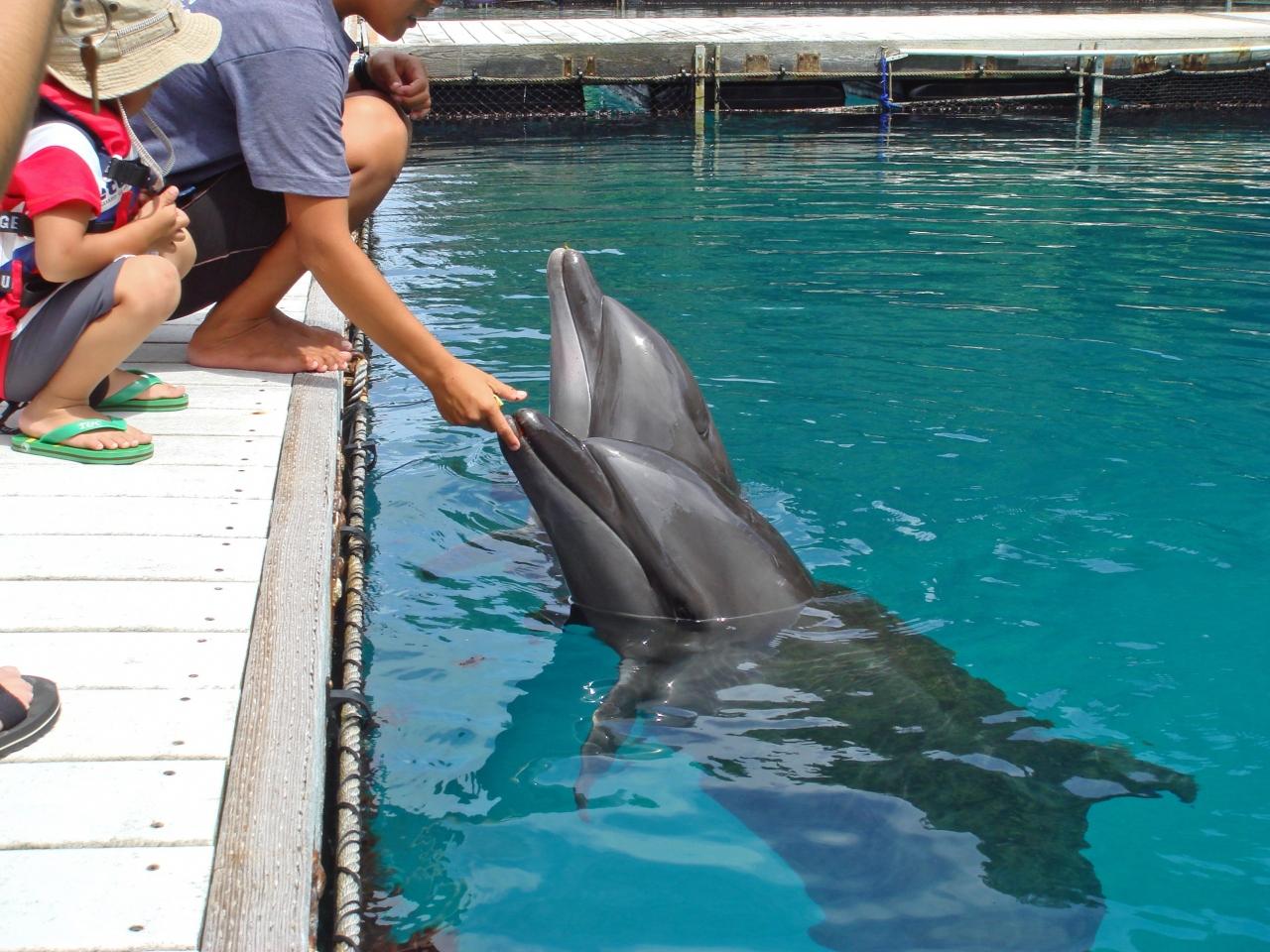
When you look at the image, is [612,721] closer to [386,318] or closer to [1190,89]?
[386,318]

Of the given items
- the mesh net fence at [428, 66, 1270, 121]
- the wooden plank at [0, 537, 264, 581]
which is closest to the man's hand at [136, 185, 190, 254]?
the wooden plank at [0, 537, 264, 581]

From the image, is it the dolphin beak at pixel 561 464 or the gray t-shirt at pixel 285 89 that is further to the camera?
the gray t-shirt at pixel 285 89

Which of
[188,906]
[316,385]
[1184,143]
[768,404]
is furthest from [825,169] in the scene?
[188,906]

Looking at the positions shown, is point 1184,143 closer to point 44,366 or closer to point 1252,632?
point 1252,632

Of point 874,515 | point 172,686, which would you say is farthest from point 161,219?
point 874,515

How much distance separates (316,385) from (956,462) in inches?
109

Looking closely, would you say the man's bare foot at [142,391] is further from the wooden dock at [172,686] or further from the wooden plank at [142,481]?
the wooden plank at [142,481]

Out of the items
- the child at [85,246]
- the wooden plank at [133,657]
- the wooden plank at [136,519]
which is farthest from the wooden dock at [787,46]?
the wooden plank at [133,657]

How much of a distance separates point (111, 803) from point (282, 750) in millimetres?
322

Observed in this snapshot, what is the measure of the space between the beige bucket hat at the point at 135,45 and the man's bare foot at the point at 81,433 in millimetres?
874

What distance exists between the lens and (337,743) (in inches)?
132

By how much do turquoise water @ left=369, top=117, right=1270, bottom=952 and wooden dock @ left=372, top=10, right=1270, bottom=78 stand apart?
6.33 meters

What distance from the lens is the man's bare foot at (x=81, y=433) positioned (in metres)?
3.91

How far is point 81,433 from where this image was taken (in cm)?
391
